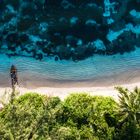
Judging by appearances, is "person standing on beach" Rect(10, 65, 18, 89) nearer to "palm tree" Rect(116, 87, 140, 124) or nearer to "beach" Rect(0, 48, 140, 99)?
→ "beach" Rect(0, 48, 140, 99)

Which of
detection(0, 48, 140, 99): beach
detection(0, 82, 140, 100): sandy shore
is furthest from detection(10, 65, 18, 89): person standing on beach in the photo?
detection(0, 82, 140, 100): sandy shore

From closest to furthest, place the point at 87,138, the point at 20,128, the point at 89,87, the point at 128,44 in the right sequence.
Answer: the point at 20,128
the point at 87,138
the point at 89,87
the point at 128,44

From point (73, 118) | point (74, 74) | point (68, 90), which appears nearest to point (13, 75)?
point (68, 90)

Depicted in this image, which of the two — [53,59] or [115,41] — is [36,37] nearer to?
[53,59]

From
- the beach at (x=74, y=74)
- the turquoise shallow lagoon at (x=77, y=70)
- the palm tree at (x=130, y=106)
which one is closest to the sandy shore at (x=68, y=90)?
the beach at (x=74, y=74)

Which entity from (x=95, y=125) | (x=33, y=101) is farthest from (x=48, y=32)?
(x=95, y=125)

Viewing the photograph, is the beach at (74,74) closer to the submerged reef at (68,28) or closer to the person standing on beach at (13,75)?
the person standing on beach at (13,75)
